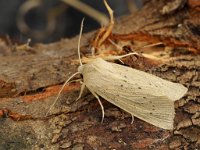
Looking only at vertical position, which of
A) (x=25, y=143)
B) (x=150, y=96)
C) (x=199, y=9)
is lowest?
(x=25, y=143)

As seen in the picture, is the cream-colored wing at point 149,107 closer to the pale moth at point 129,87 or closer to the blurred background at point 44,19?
the pale moth at point 129,87

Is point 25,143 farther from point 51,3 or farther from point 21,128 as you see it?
point 51,3

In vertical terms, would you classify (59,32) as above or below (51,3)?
below

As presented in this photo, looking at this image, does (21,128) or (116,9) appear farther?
(116,9)

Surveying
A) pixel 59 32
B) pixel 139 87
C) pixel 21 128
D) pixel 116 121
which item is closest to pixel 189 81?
pixel 139 87

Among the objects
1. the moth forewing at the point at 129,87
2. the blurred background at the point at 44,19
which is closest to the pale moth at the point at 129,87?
the moth forewing at the point at 129,87

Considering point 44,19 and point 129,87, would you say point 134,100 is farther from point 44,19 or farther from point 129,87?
point 44,19

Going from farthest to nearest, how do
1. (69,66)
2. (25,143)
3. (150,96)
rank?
1. (69,66)
2. (150,96)
3. (25,143)

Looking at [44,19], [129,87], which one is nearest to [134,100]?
[129,87]
